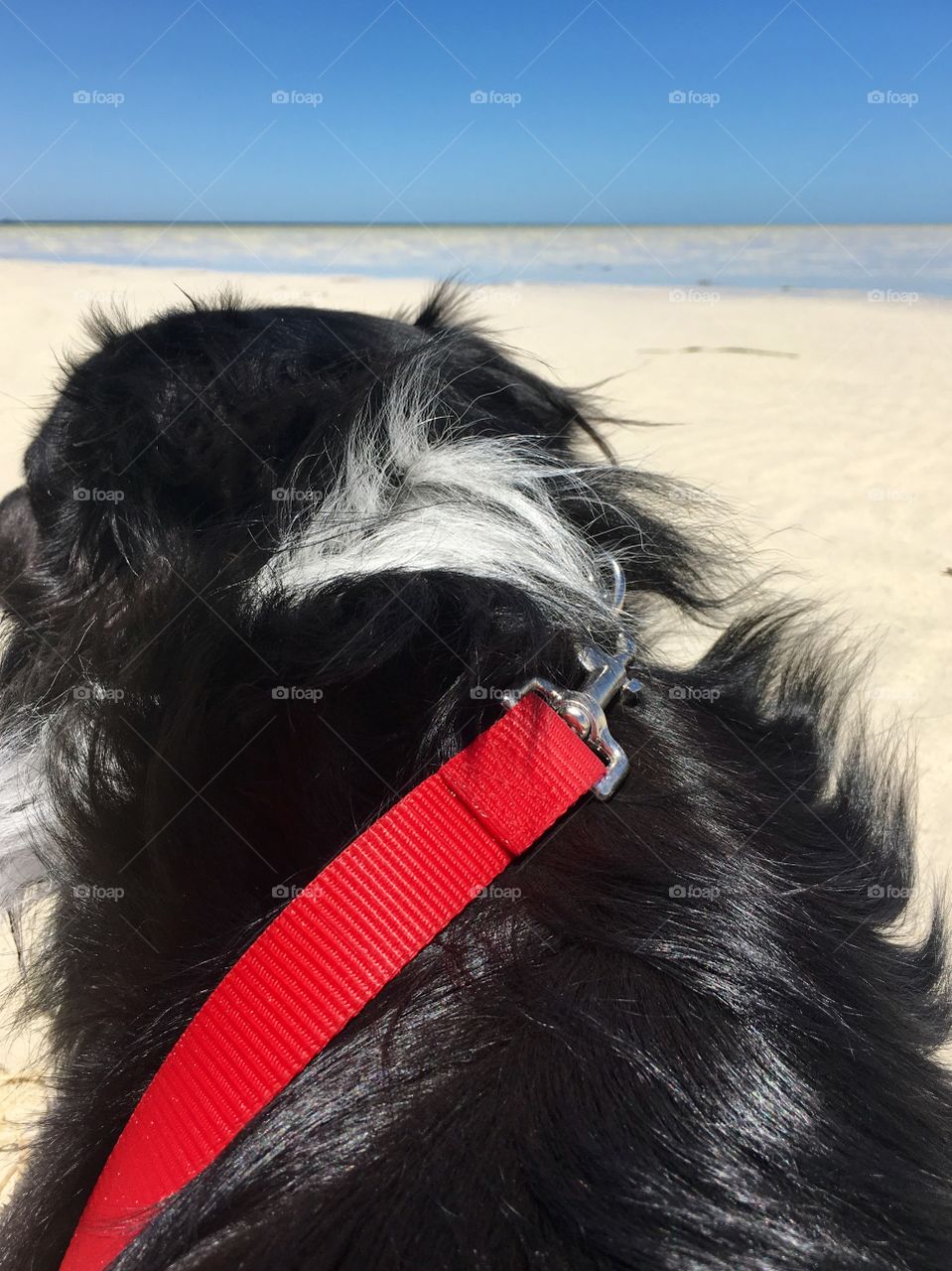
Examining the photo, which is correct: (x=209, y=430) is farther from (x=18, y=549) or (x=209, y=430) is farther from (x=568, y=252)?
(x=568, y=252)

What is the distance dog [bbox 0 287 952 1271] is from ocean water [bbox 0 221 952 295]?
13.6 m

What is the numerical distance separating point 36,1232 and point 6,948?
101 cm

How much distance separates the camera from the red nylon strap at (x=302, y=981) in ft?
2.05

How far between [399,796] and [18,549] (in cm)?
75

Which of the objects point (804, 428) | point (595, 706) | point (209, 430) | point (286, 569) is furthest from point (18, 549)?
point (804, 428)

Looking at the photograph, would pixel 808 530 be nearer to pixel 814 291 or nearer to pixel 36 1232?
pixel 36 1232

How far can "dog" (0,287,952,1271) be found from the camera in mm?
591

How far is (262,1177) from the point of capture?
2.02 ft

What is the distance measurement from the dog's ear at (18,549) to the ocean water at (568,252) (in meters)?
13.7

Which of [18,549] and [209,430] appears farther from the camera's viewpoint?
[18,549]

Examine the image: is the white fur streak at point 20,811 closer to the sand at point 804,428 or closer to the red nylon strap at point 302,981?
the red nylon strap at point 302,981

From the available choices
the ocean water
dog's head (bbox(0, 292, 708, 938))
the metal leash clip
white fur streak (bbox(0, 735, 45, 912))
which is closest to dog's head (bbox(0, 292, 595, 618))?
dog's head (bbox(0, 292, 708, 938))

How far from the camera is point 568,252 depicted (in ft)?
81.0

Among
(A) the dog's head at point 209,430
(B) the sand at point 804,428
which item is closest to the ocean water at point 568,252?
(B) the sand at point 804,428
